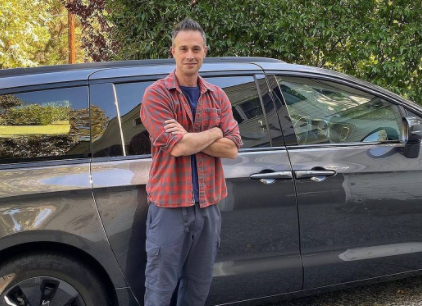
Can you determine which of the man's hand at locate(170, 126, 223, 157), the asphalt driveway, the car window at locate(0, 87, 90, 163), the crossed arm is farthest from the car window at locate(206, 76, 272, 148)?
the asphalt driveway

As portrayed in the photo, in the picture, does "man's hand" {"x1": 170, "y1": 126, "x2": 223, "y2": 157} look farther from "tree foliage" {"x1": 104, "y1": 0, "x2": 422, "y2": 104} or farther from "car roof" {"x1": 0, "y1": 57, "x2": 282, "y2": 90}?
"tree foliage" {"x1": 104, "y1": 0, "x2": 422, "y2": 104}

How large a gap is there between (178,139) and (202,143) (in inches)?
5.0

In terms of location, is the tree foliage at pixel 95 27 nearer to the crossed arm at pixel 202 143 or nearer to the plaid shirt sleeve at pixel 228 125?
the plaid shirt sleeve at pixel 228 125

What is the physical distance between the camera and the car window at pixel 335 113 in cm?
340

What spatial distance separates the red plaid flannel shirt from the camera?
258cm

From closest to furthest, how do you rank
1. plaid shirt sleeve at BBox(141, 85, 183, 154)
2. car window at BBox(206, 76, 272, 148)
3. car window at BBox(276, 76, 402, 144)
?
plaid shirt sleeve at BBox(141, 85, 183, 154) < car window at BBox(206, 76, 272, 148) < car window at BBox(276, 76, 402, 144)

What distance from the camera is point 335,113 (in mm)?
3527

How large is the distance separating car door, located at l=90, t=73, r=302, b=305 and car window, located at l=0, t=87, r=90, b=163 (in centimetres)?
9

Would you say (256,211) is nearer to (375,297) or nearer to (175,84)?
(175,84)

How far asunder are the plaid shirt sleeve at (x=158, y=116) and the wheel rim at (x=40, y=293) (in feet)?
2.95

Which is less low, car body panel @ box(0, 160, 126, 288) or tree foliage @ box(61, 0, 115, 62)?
tree foliage @ box(61, 0, 115, 62)

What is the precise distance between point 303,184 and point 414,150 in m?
0.87

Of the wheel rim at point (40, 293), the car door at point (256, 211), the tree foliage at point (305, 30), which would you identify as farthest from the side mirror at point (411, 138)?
the tree foliage at point (305, 30)

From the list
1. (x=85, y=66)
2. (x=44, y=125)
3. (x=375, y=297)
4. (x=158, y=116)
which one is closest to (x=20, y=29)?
(x=85, y=66)
